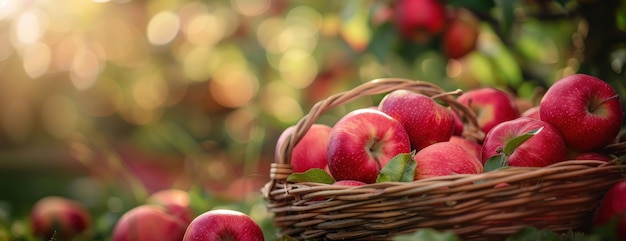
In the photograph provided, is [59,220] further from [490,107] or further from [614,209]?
[614,209]

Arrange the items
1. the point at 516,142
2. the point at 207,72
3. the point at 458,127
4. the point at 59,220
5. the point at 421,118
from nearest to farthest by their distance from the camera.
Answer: the point at 516,142
the point at 421,118
the point at 458,127
the point at 59,220
the point at 207,72

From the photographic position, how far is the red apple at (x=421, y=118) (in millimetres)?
896

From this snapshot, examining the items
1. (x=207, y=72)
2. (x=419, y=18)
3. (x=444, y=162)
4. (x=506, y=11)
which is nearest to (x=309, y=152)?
(x=444, y=162)

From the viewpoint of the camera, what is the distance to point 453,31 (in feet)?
4.87

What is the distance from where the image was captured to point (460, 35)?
4.84ft

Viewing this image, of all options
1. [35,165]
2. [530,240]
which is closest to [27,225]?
[530,240]

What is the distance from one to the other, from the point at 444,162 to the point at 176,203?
1.92ft

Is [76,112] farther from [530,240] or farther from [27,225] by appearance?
[530,240]

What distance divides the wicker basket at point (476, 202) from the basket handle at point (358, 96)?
0.35ft

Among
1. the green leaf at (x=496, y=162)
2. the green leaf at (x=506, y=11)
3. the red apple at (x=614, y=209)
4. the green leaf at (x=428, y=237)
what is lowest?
the red apple at (x=614, y=209)

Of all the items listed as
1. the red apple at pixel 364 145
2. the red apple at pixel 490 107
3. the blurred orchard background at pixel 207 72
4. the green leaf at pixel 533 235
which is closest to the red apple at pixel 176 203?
the blurred orchard background at pixel 207 72

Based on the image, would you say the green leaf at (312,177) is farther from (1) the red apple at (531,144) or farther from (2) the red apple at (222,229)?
(1) the red apple at (531,144)

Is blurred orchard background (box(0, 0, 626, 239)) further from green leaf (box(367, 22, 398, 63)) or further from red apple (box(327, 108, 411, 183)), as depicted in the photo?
red apple (box(327, 108, 411, 183))

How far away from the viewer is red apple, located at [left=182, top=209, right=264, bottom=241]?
0.84 metres
